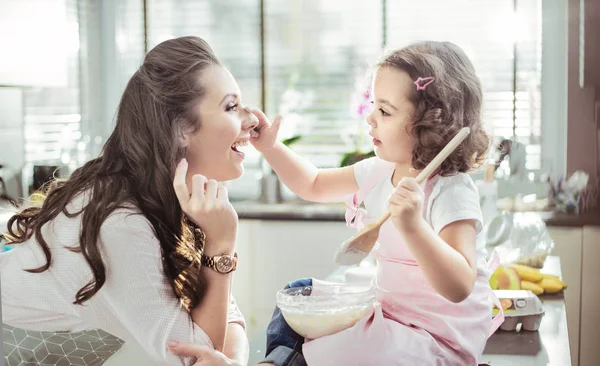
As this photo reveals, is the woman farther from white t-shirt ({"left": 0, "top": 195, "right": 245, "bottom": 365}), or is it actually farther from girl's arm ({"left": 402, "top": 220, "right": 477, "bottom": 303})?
girl's arm ({"left": 402, "top": 220, "right": 477, "bottom": 303})

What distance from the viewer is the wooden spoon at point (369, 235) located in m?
0.69

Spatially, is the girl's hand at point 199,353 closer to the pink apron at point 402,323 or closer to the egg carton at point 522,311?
the pink apron at point 402,323

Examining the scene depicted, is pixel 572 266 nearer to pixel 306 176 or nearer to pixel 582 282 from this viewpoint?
pixel 582 282

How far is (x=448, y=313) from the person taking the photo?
0.73m

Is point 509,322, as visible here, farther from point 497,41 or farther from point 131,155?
point 131,155

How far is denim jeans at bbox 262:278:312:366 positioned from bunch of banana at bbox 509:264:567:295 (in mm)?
394

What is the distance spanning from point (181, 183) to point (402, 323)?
0.25 metres

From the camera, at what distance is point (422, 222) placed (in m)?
0.67

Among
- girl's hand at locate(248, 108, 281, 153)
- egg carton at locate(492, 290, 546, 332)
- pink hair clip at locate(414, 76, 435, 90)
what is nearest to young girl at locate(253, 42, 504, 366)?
pink hair clip at locate(414, 76, 435, 90)

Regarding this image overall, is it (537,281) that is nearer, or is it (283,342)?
(283,342)

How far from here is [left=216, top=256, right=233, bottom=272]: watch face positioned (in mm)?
723

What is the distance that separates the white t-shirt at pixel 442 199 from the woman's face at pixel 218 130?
0.13m

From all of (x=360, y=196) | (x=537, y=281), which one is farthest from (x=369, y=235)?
(x=537, y=281)

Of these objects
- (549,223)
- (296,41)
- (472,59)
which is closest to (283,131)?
(296,41)
